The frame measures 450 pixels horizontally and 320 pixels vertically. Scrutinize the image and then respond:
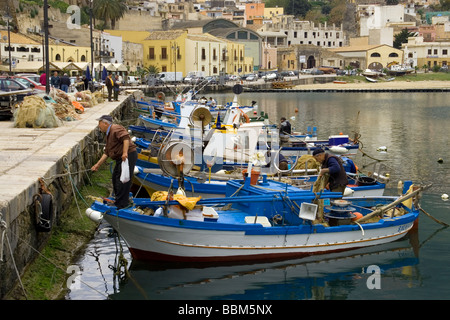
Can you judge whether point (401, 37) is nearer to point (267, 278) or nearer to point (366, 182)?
point (366, 182)

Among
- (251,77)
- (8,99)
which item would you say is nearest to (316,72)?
(251,77)

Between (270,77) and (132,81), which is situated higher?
(270,77)

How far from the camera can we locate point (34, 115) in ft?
64.3

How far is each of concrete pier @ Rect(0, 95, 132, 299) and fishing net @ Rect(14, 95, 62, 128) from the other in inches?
13.6

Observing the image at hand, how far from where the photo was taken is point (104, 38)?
73188 millimetres

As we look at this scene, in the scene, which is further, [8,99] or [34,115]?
[8,99]

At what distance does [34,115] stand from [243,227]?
1057cm

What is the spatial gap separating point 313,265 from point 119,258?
11.9 ft

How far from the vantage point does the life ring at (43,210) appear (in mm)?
10250

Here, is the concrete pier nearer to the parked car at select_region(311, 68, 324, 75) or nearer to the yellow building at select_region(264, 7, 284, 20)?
the parked car at select_region(311, 68, 324, 75)

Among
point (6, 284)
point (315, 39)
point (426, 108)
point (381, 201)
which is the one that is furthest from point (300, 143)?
point (315, 39)

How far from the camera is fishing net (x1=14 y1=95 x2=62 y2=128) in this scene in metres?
19.5

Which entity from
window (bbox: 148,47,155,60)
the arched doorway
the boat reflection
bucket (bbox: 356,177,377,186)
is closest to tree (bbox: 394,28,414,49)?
the arched doorway

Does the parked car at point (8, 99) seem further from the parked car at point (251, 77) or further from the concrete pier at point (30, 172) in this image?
the parked car at point (251, 77)
